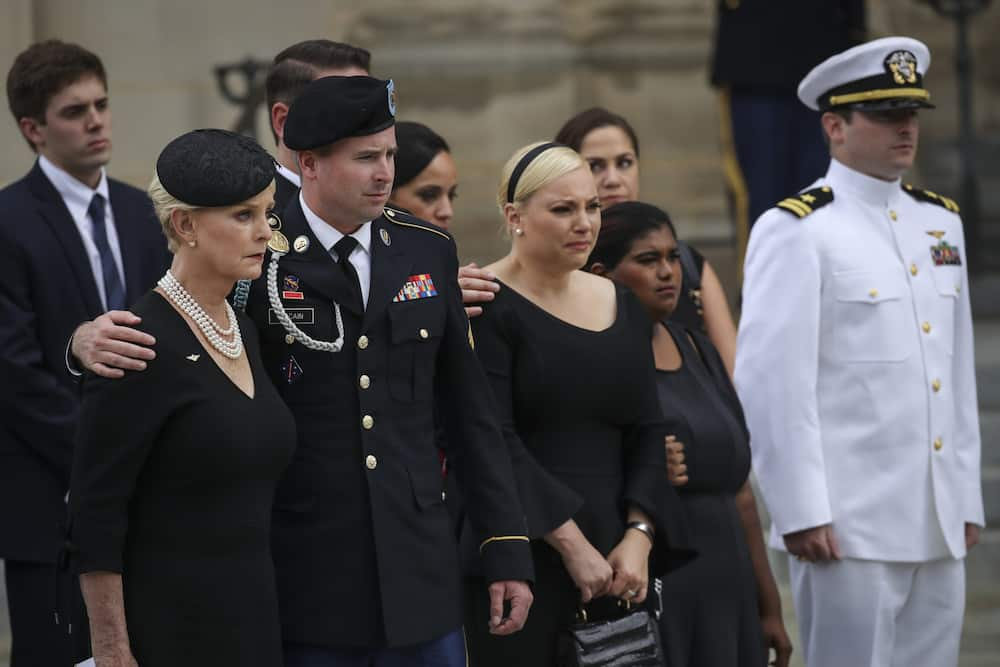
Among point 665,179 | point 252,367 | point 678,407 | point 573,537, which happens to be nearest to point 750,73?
point 665,179

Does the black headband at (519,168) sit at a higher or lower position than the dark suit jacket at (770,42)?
lower

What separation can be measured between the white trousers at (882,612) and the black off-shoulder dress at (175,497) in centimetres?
183

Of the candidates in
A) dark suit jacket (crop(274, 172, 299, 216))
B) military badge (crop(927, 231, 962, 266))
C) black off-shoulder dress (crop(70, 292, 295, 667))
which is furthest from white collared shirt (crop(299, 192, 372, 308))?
military badge (crop(927, 231, 962, 266))

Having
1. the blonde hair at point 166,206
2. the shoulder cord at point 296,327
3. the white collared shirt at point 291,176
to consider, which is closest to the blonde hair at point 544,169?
the white collared shirt at point 291,176

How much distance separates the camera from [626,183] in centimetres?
500

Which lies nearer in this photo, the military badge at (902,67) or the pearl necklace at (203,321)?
the pearl necklace at (203,321)

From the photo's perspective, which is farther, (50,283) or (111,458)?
(50,283)

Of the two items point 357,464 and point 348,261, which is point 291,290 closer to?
point 348,261

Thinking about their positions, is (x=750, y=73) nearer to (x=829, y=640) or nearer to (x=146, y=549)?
(x=829, y=640)

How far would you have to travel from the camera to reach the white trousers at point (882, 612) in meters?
4.44

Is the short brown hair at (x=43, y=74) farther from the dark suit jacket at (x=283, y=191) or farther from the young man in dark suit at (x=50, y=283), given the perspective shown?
the dark suit jacket at (x=283, y=191)

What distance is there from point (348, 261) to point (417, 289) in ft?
0.49

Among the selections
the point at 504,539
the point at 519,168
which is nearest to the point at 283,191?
the point at 519,168

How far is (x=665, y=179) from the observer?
9.20m
